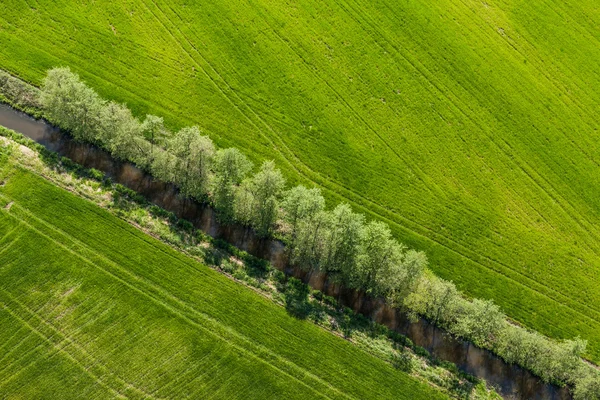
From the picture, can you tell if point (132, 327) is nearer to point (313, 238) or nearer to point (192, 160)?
point (192, 160)

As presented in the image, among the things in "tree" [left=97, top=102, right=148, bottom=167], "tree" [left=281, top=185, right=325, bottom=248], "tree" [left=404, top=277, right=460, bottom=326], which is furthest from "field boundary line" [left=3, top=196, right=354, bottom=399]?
"tree" [left=281, top=185, right=325, bottom=248]

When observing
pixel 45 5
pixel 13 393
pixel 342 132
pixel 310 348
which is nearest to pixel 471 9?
pixel 342 132

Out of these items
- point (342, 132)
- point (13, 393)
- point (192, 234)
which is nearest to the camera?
point (13, 393)

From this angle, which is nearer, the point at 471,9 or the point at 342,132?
the point at 342,132

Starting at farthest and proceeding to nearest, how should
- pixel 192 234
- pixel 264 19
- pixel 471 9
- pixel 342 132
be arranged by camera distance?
pixel 471 9 → pixel 264 19 → pixel 342 132 → pixel 192 234

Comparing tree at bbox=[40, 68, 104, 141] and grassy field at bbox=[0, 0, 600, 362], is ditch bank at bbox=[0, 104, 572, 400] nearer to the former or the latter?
tree at bbox=[40, 68, 104, 141]

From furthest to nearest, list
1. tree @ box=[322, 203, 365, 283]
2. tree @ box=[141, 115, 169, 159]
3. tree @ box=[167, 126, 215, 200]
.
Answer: tree @ box=[141, 115, 169, 159] < tree @ box=[167, 126, 215, 200] < tree @ box=[322, 203, 365, 283]

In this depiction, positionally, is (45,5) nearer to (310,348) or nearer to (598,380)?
(310,348)
